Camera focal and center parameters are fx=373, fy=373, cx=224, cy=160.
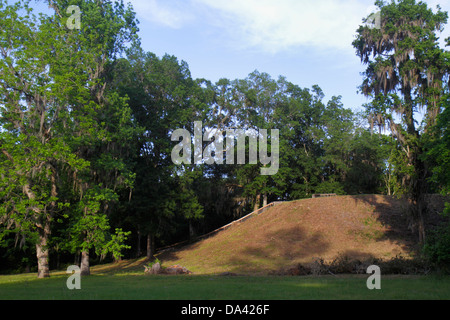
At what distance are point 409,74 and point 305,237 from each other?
13.4 metres

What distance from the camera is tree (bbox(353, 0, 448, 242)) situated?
21.3 m

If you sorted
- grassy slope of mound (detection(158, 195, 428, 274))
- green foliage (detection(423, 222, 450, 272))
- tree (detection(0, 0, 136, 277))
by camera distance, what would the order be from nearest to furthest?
green foliage (detection(423, 222, 450, 272)), tree (detection(0, 0, 136, 277)), grassy slope of mound (detection(158, 195, 428, 274))

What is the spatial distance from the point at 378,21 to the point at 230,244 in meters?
19.3

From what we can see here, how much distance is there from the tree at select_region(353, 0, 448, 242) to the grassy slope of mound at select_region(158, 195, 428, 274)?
3096 mm

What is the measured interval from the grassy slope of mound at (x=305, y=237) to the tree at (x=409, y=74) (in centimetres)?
310

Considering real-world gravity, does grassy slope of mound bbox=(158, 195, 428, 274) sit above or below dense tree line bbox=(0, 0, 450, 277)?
below

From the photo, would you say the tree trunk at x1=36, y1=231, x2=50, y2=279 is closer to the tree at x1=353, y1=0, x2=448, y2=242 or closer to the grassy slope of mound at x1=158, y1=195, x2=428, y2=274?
the grassy slope of mound at x1=158, y1=195, x2=428, y2=274

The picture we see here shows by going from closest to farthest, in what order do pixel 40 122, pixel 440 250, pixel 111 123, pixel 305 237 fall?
1. pixel 440 250
2. pixel 40 122
3. pixel 111 123
4. pixel 305 237

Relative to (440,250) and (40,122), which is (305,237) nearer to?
(440,250)

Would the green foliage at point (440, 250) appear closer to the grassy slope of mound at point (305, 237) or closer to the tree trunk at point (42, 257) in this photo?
the grassy slope of mound at point (305, 237)

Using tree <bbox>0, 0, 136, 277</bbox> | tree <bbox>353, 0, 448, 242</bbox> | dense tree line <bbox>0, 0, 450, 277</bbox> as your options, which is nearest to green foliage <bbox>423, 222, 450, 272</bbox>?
dense tree line <bbox>0, 0, 450, 277</bbox>

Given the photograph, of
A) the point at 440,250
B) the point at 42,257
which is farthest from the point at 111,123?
the point at 440,250

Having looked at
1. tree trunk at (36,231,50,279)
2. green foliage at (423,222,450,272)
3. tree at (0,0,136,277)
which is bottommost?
tree trunk at (36,231,50,279)

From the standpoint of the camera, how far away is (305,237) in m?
28.2
